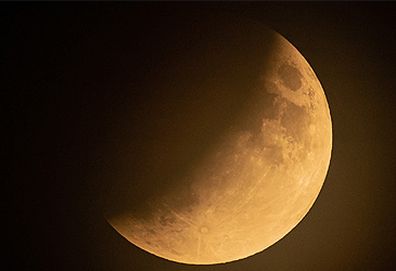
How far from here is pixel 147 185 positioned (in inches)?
82.3

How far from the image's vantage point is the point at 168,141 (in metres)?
2.03

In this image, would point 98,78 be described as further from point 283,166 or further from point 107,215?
point 283,166

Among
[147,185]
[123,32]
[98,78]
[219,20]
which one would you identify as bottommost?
[147,185]

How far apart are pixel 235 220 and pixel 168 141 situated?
0.47m

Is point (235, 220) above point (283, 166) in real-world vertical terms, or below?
below

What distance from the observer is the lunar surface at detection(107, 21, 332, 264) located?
2086mm

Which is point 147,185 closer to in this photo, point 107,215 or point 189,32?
point 107,215

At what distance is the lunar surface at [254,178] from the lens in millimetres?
2086

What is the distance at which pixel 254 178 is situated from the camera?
2.09 metres

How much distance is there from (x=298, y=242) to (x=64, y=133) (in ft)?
5.48

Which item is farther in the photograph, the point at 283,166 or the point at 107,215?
the point at 107,215

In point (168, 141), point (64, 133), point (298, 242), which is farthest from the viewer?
point (298, 242)

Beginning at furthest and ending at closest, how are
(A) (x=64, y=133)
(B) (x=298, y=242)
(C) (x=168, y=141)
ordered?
1. (B) (x=298, y=242)
2. (A) (x=64, y=133)
3. (C) (x=168, y=141)

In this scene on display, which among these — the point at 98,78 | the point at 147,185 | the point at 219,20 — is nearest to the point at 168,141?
the point at 147,185
